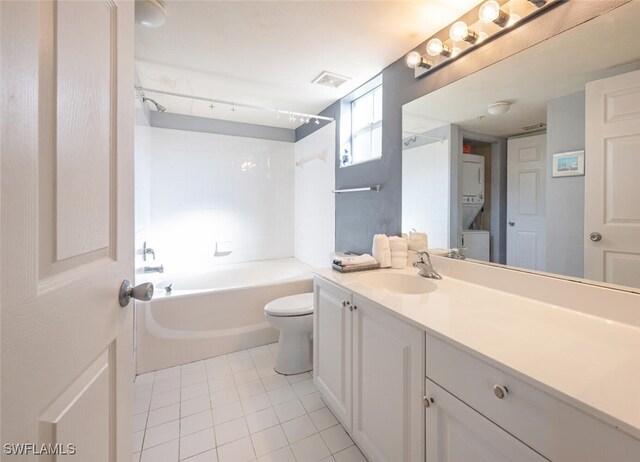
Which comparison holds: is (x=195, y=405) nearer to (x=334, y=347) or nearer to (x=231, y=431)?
(x=231, y=431)

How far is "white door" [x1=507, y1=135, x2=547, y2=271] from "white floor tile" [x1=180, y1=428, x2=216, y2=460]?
1781mm

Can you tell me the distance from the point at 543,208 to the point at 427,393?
0.95 meters

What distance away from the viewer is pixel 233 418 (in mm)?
1613

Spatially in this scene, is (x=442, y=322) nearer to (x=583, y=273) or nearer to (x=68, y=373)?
(x=583, y=273)

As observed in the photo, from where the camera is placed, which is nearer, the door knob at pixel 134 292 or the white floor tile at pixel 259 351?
the door knob at pixel 134 292

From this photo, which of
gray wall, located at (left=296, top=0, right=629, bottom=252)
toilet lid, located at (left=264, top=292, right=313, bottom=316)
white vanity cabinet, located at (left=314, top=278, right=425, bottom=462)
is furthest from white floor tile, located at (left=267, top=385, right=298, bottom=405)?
gray wall, located at (left=296, top=0, right=629, bottom=252)

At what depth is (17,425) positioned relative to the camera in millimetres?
379

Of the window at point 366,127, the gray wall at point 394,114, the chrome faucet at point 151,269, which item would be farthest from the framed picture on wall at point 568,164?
the chrome faucet at point 151,269

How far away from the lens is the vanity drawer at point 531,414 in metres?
0.54

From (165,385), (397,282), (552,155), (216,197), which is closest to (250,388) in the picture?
(165,385)

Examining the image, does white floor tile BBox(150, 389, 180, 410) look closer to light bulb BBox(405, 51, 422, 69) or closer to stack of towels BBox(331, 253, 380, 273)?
stack of towels BBox(331, 253, 380, 273)

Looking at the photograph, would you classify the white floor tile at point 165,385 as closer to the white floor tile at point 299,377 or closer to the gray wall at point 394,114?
the white floor tile at point 299,377

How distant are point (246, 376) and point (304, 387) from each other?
0.45 meters

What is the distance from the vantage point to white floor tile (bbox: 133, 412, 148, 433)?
1.54 m
